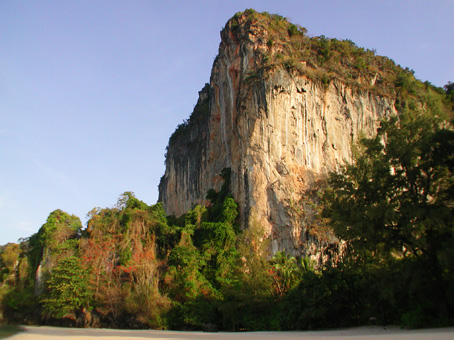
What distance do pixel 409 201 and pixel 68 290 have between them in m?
23.8

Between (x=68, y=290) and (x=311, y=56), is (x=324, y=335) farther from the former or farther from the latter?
(x=311, y=56)

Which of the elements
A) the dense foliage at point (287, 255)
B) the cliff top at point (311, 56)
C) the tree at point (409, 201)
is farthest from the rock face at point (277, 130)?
the tree at point (409, 201)

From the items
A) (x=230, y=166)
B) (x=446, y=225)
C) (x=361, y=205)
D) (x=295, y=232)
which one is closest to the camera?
(x=446, y=225)

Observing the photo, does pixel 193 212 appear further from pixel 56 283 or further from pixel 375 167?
pixel 375 167

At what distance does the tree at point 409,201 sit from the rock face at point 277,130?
15670 millimetres

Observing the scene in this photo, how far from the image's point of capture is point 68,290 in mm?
28562

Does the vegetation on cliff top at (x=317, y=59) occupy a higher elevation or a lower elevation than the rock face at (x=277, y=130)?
higher

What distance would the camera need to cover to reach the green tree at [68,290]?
28.3 meters

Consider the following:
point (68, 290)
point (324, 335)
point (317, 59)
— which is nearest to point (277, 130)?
point (317, 59)

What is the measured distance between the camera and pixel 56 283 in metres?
29.2

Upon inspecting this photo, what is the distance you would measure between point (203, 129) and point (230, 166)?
1514 centimetres

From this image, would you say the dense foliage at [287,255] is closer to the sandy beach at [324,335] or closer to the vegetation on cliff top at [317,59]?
the vegetation on cliff top at [317,59]

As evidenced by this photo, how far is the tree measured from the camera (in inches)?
621

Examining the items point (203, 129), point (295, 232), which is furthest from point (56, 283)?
point (203, 129)
